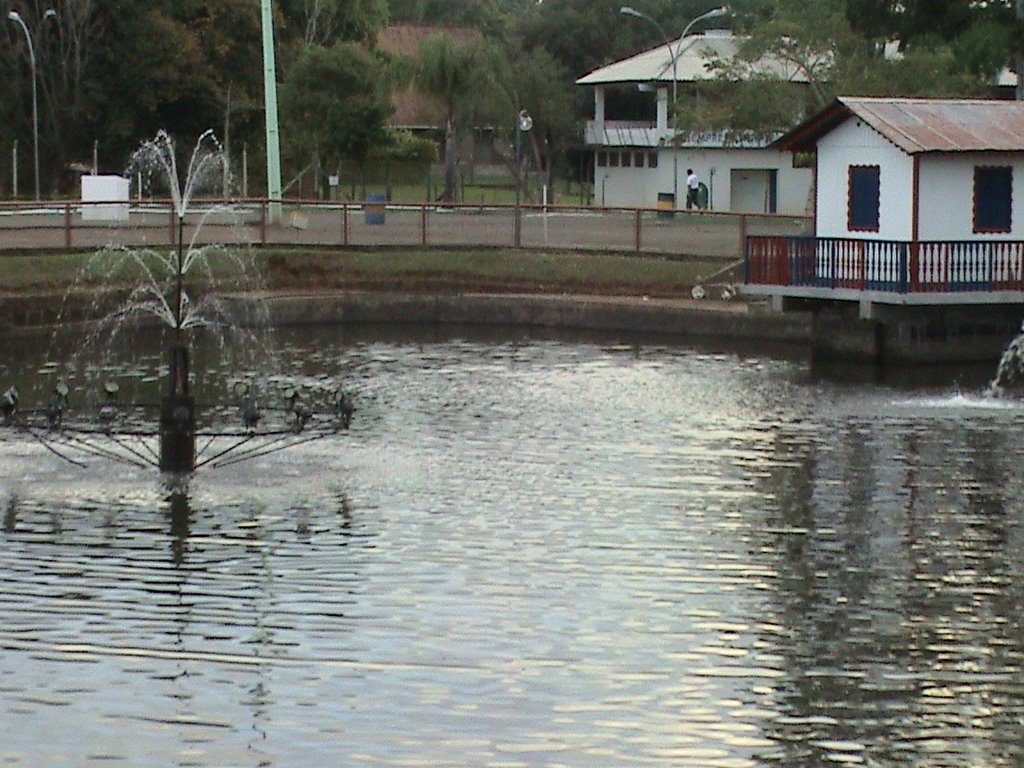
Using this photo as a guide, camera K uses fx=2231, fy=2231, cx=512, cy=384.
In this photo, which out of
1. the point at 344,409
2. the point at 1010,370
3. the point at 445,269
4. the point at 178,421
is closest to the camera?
the point at 178,421

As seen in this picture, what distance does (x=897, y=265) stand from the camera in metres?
36.6

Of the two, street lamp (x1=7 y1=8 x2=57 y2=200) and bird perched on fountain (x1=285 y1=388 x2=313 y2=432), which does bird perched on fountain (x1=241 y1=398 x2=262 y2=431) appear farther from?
street lamp (x1=7 y1=8 x2=57 y2=200)

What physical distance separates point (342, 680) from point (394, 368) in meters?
21.1

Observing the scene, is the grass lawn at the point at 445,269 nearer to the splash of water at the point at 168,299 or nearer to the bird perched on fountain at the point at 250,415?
the splash of water at the point at 168,299

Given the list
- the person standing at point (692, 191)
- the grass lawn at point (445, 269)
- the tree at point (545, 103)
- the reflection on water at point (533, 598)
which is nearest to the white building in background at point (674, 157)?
the person standing at point (692, 191)

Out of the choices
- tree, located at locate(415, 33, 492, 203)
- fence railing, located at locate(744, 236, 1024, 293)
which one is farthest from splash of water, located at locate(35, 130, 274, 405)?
tree, located at locate(415, 33, 492, 203)

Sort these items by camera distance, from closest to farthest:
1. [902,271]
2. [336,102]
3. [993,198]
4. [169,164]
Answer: [902,271], [993,198], [169,164], [336,102]

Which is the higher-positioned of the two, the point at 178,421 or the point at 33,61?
the point at 33,61

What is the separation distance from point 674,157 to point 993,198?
154ft

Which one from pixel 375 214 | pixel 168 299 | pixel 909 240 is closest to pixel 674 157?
pixel 375 214

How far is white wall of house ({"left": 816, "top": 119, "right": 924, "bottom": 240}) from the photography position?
37469 millimetres

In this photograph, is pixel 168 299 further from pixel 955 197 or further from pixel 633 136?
→ pixel 633 136

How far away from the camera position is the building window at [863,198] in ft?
125

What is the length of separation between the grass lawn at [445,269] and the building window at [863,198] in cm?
756
